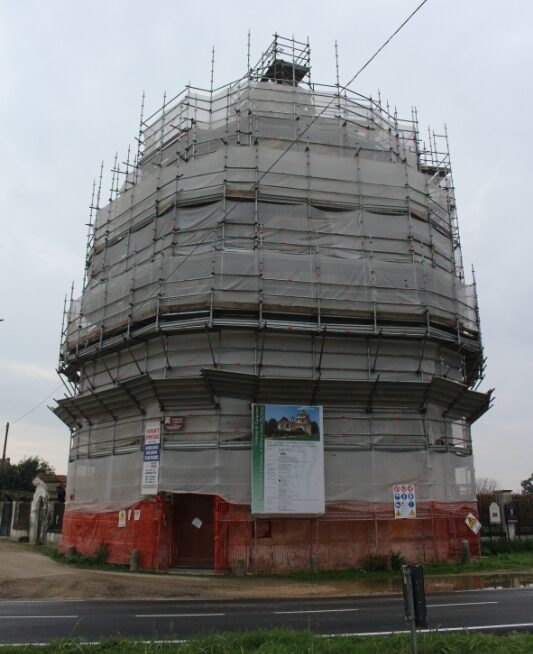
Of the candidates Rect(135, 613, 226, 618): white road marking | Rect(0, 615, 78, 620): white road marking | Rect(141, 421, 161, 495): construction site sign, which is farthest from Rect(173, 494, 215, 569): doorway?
Rect(0, 615, 78, 620): white road marking

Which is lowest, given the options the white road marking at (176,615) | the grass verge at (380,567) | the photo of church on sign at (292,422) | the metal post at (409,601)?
the white road marking at (176,615)

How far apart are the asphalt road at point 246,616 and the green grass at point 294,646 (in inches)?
40.0

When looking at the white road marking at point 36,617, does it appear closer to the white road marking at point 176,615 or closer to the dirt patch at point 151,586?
the white road marking at point 176,615

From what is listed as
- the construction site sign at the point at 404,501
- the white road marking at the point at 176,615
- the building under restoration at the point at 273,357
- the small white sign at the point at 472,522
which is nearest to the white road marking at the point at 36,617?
the white road marking at the point at 176,615

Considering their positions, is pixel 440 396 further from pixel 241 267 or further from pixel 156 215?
pixel 156 215

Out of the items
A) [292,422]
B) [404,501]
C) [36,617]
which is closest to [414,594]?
[36,617]

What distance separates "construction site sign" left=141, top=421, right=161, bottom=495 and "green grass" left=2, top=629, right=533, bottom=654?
10.7 m

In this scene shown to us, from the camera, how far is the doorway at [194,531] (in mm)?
18891

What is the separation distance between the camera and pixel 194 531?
1930 cm

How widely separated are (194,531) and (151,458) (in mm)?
2695

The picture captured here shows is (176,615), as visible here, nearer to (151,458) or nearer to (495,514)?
(151,458)

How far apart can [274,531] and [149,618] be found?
24.4 ft

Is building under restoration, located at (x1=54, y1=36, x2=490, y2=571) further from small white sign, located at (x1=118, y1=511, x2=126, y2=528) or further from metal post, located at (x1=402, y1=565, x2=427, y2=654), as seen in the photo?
metal post, located at (x1=402, y1=565, x2=427, y2=654)

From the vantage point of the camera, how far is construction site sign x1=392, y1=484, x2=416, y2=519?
707 inches
